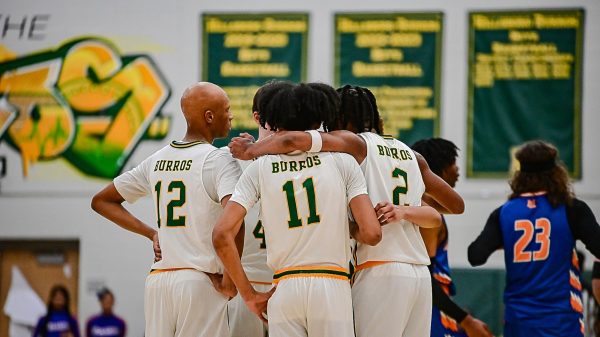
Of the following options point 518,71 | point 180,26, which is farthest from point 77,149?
point 518,71

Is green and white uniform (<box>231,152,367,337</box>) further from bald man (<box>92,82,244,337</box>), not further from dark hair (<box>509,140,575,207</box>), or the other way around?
dark hair (<box>509,140,575,207</box>)

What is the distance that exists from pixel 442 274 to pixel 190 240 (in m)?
1.79

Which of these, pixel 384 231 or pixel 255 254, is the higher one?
pixel 384 231

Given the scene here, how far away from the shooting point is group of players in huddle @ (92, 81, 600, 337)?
160 inches

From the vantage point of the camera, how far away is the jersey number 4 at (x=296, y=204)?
159 inches

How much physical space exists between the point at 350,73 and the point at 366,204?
8308 mm

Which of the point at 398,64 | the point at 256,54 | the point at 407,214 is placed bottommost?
the point at 407,214

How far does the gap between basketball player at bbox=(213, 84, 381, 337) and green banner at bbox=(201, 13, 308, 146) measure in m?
8.19

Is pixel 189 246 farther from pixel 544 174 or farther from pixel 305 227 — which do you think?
pixel 544 174

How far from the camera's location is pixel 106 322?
1242cm

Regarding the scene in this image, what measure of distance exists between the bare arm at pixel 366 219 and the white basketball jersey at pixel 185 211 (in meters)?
0.87

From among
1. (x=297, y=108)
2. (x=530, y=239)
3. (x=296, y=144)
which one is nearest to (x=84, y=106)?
(x=530, y=239)

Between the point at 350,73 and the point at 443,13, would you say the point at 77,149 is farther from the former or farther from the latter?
the point at 443,13

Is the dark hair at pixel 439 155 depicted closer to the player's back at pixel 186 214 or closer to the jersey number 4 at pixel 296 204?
the player's back at pixel 186 214
